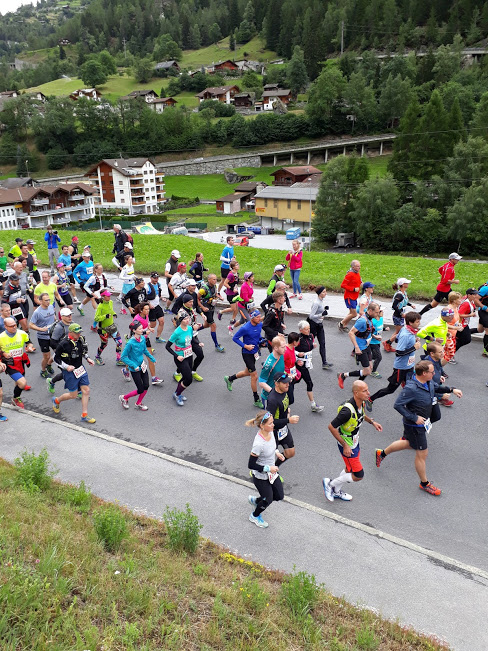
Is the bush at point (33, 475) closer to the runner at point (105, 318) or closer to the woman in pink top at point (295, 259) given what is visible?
the runner at point (105, 318)

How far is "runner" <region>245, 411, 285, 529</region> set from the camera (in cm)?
637

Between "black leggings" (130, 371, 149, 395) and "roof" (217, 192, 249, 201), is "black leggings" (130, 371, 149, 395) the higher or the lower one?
the higher one

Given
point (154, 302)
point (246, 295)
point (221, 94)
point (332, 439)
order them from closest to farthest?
1. point (332, 439)
2. point (246, 295)
3. point (154, 302)
4. point (221, 94)

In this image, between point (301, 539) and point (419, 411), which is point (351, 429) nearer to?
point (419, 411)

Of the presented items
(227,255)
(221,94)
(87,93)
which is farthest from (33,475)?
(87,93)

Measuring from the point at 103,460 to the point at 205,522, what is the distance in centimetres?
240

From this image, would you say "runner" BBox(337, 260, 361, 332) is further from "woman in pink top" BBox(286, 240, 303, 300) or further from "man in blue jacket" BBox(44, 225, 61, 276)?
"man in blue jacket" BBox(44, 225, 61, 276)

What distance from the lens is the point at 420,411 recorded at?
23.7 ft

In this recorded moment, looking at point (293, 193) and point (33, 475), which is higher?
point (33, 475)

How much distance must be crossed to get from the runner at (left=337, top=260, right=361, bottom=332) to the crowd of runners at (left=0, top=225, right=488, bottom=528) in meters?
0.04

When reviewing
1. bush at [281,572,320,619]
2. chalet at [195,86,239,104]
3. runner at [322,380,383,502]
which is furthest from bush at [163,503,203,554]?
chalet at [195,86,239,104]

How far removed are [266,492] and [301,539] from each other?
78 centimetres

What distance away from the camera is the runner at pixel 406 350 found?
899 centimetres

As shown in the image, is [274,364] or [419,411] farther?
[274,364]
